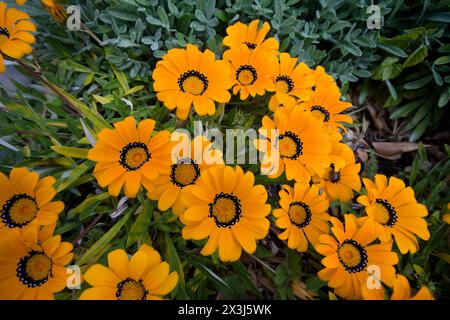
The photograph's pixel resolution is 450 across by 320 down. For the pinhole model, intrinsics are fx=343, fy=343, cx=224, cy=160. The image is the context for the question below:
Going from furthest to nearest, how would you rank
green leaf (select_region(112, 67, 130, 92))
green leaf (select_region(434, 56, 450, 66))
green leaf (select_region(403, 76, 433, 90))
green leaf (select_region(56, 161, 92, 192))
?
green leaf (select_region(403, 76, 433, 90))
green leaf (select_region(434, 56, 450, 66))
green leaf (select_region(112, 67, 130, 92))
green leaf (select_region(56, 161, 92, 192))

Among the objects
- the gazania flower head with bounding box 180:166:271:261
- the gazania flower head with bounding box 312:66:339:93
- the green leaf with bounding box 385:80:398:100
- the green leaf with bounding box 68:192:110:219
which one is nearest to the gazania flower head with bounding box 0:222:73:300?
the green leaf with bounding box 68:192:110:219

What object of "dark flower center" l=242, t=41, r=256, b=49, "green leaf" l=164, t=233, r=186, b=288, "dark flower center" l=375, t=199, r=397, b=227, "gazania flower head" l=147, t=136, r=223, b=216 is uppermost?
Answer: "dark flower center" l=242, t=41, r=256, b=49

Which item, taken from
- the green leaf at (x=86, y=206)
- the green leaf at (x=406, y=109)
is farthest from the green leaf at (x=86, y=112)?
the green leaf at (x=406, y=109)

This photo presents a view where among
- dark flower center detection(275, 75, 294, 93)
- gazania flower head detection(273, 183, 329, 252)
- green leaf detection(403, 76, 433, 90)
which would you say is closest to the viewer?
gazania flower head detection(273, 183, 329, 252)

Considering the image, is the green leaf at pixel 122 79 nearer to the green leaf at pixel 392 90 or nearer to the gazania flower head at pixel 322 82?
the gazania flower head at pixel 322 82

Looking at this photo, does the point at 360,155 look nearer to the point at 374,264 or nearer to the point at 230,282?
the point at 374,264

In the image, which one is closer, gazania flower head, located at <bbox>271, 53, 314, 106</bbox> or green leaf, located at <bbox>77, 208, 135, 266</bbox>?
green leaf, located at <bbox>77, 208, 135, 266</bbox>

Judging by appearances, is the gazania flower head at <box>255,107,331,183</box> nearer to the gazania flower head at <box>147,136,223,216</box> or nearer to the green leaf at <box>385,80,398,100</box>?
the gazania flower head at <box>147,136,223,216</box>
